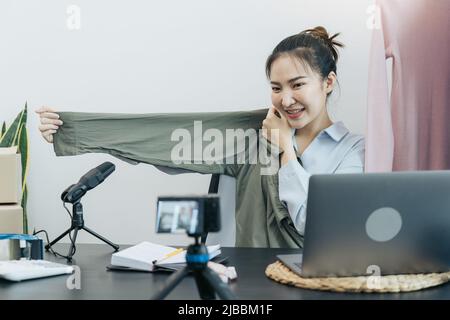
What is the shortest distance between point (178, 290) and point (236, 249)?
0.59 metres

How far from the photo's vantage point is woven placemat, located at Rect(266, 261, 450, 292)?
1.33 meters

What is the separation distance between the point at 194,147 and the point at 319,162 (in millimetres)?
547

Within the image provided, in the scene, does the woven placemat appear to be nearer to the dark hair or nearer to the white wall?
the dark hair

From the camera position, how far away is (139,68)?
2.67 metres

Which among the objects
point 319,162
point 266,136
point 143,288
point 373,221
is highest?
point 266,136

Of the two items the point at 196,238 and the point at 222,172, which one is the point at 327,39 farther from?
the point at 196,238

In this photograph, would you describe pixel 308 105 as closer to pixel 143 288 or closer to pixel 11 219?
pixel 143 288

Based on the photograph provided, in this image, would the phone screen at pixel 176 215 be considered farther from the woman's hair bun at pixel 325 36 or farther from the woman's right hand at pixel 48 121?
the woman's hair bun at pixel 325 36

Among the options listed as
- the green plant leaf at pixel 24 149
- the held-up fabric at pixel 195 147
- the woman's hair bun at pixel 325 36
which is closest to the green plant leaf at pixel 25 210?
the green plant leaf at pixel 24 149

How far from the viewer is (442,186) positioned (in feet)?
4.33

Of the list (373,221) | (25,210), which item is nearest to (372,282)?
(373,221)

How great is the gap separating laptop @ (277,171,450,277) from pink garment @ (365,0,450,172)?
0.82 metres

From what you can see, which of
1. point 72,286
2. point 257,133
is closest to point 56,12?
point 257,133

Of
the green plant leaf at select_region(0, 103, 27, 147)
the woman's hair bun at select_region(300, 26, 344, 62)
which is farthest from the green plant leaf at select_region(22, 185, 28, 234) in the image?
the woman's hair bun at select_region(300, 26, 344, 62)
